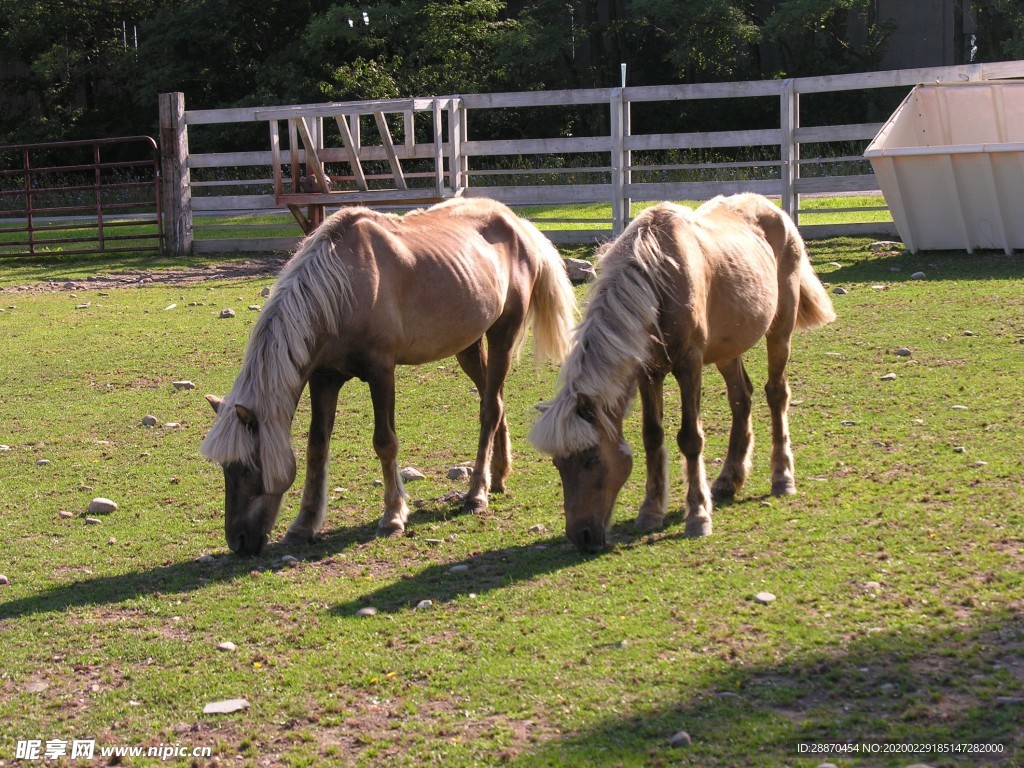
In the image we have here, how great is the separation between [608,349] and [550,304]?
2.05 metres

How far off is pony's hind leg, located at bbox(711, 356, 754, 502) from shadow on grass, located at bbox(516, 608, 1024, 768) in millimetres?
2122

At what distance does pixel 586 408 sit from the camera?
16.5 feet

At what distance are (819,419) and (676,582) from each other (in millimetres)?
3039

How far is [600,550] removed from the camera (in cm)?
523

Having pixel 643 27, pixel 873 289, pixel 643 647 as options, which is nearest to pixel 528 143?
pixel 873 289

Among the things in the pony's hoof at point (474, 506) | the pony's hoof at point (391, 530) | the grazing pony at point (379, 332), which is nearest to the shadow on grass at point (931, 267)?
the grazing pony at point (379, 332)

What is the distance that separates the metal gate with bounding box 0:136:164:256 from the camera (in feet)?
61.3

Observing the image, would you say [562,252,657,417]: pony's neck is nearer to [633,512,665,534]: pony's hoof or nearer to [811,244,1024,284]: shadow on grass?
[633,512,665,534]: pony's hoof

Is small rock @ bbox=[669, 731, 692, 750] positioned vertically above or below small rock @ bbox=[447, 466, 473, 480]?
below

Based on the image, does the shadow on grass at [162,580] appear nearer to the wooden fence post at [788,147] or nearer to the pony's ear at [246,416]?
the pony's ear at [246,416]

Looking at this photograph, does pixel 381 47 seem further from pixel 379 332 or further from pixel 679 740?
pixel 679 740

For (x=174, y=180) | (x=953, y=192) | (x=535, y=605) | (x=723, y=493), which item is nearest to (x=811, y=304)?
(x=723, y=493)

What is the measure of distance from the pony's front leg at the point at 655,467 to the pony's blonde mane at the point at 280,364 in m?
1.64

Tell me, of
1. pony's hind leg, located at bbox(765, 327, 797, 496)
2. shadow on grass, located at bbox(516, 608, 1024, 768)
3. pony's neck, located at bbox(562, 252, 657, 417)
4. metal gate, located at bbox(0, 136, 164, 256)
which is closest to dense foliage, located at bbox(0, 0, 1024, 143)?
metal gate, located at bbox(0, 136, 164, 256)
